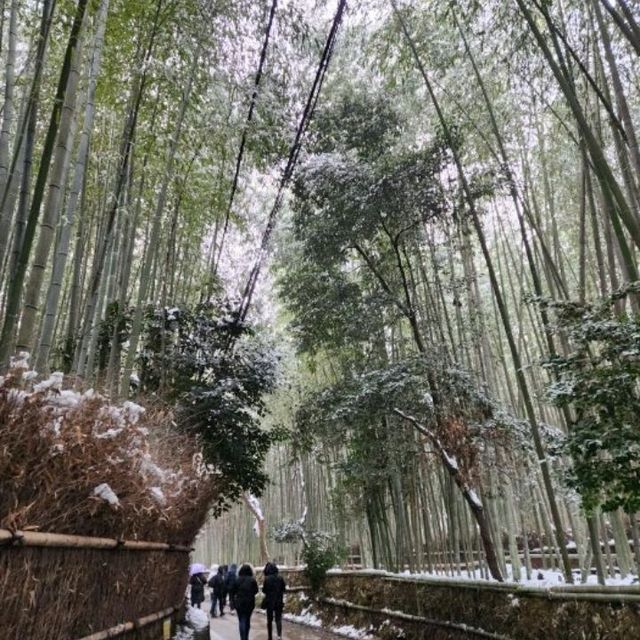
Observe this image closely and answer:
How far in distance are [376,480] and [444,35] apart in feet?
16.0

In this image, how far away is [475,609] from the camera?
14.4 feet

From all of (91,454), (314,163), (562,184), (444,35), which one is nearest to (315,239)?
(314,163)

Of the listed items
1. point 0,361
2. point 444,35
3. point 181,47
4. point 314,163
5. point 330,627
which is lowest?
point 330,627

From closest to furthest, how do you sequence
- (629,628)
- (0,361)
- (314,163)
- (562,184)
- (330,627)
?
(0,361) < (629,628) < (314,163) < (562,184) < (330,627)

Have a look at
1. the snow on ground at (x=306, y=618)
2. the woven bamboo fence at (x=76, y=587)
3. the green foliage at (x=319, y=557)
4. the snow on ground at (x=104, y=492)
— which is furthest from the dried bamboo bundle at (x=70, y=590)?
the green foliage at (x=319, y=557)

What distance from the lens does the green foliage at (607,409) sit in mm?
2312

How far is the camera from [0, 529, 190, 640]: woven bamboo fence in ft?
5.07

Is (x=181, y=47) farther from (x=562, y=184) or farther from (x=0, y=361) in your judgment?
(x=562, y=184)

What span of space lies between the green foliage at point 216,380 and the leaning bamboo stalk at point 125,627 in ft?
6.76

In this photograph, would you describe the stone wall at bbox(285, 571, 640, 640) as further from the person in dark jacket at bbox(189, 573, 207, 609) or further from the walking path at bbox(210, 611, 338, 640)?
the person in dark jacket at bbox(189, 573, 207, 609)

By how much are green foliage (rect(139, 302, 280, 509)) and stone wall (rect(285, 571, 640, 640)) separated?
1932 mm

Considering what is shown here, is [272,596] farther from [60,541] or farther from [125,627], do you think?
[60,541]

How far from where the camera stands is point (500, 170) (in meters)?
4.89

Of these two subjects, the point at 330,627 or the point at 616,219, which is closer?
the point at 616,219
